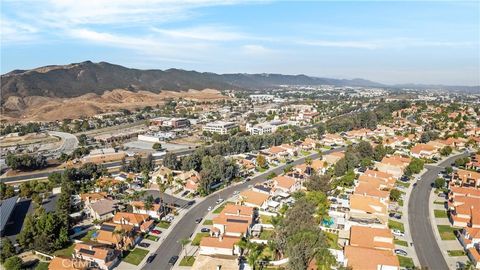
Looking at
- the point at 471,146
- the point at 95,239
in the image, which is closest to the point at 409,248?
the point at 95,239

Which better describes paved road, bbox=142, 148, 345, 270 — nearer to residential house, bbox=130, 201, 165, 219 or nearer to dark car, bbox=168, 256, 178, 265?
dark car, bbox=168, 256, 178, 265

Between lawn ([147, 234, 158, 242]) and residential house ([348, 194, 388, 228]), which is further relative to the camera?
residential house ([348, 194, 388, 228])

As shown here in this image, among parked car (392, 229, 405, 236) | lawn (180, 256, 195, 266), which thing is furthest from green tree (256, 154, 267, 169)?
lawn (180, 256, 195, 266)

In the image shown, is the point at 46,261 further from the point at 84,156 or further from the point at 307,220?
the point at 84,156

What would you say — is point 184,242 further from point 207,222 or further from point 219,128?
point 219,128

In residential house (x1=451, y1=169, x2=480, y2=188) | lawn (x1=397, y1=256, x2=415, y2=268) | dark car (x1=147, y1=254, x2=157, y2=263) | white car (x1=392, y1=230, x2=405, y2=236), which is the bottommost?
dark car (x1=147, y1=254, x2=157, y2=263)
